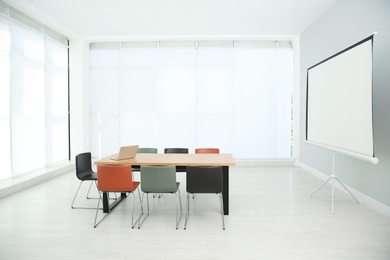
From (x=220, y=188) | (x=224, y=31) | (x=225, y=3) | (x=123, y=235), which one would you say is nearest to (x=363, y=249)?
(x=220, y=188)

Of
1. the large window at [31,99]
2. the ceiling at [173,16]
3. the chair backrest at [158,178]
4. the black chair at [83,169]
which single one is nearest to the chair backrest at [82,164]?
the black chair at [83,169]

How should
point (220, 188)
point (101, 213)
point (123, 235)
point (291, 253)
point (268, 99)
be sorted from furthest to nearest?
point (268, 99), point (101, 213), point (220, 188), point (123, 235), point (291, 253)

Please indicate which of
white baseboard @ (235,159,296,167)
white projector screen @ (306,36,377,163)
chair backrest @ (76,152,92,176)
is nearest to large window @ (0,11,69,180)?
chair backrest @ (76,152,92,176)

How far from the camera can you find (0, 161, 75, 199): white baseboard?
4832 millimetres

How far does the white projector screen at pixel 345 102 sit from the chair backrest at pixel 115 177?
309 cm

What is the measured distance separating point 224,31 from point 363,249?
230 inches

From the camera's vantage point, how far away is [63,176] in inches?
253

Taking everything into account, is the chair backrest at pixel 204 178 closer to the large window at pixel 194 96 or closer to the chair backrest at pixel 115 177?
the chair backrest at pixel 115 177

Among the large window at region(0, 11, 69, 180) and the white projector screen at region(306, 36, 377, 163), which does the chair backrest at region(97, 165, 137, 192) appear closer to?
the large window at region(0, 11, 69, 180)

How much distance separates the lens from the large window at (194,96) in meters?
7.67

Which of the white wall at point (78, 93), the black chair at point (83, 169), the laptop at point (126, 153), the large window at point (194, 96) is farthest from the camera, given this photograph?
the large window at point (194, 96)

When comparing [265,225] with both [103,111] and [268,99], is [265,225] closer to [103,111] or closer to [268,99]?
[268,99]

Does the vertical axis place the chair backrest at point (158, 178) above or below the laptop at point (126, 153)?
below

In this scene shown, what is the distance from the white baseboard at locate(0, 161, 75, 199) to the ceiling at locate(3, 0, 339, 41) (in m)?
3.52
